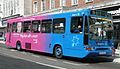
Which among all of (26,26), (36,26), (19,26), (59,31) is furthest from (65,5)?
(59,31)

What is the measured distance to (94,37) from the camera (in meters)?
16.3

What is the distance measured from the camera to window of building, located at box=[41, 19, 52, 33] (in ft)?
64.2

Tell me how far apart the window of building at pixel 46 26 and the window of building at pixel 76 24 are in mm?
2543

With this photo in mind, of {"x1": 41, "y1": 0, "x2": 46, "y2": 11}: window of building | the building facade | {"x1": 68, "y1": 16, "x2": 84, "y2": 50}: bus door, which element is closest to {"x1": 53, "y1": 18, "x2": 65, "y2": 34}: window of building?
{"x1": 68, "y1": 16, "x2": 84, "y2": 50}: bus door

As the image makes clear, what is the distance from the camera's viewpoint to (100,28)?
54.8 ft

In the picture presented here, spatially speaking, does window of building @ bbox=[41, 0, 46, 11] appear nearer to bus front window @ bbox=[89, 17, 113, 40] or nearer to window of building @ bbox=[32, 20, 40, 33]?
window of building @ bbox=[32, 20, 40, 33]

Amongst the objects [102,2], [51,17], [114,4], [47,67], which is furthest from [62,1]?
[47,67]

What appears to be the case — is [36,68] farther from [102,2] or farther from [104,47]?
[102,2]

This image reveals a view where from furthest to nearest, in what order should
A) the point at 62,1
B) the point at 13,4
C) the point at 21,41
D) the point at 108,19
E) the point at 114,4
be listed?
the point at 13,4
the point at 62,1
the point at 114,4
the point at 21,41
the point at 108,19

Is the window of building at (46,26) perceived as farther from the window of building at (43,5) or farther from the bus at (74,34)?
the window of building at (43,5)

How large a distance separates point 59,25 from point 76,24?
6.34 feet

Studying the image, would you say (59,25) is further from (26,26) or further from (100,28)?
(26,26)

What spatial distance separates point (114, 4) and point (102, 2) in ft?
8.63

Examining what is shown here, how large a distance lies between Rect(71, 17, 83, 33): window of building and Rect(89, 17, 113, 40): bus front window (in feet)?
1.85
